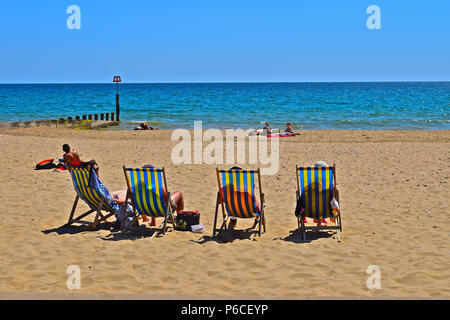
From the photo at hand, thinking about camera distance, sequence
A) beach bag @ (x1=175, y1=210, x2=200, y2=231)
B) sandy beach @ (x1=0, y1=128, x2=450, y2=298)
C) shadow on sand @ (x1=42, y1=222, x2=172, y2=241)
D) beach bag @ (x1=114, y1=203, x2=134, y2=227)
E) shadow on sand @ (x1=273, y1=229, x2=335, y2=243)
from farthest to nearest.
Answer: beach bag @ (x1=175, y1=210, x2=200, y2=231) → beach bag @ (x1=114, y1=203, x2=134, y2=227) → shadow on sand @ (x1=42, y1=222, x2=172, y2=241) → shadow on sand @ (x1=273, y1=229, x2=335, y2=243) → sandy beach @ (x1=0, y1=128, x2=450, y2=298)

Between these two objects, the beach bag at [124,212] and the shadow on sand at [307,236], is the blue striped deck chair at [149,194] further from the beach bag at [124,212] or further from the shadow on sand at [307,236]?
the shadow on sand at [307,236]

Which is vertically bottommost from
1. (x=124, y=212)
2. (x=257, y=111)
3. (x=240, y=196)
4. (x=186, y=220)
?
(x=186, y=220)

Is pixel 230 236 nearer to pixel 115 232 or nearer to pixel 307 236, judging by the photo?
pixel 307 236

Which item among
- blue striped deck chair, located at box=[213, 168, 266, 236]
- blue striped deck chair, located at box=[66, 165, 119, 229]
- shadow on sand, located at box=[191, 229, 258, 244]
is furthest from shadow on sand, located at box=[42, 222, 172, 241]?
blue striped deck chair, located at box=[213, 168, 266, 236]

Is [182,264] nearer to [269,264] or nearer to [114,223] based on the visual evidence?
[269,264]

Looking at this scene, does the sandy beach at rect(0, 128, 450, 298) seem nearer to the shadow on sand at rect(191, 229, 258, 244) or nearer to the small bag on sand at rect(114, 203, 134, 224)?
the shadow on sand at rect(191, 229, 258, 244)

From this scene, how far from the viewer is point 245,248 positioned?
617 cm

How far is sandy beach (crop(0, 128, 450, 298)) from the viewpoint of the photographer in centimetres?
482

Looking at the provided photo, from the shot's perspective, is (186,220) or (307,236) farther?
(186,220)

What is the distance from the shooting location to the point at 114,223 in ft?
24.0

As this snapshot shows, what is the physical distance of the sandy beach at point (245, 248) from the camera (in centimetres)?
482

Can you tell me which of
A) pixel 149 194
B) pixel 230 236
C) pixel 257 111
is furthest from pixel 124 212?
pixel 257 111
